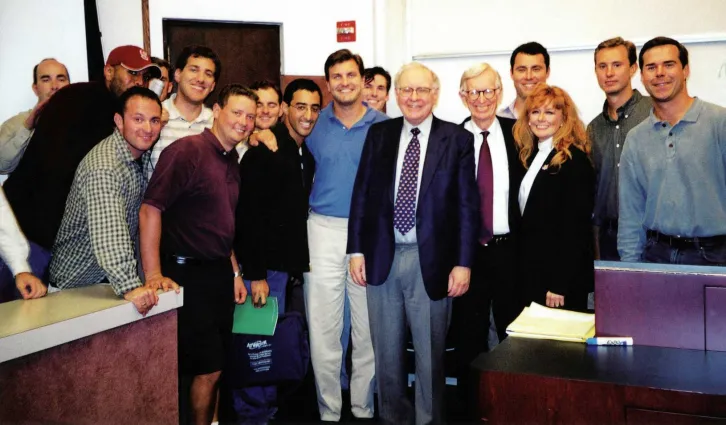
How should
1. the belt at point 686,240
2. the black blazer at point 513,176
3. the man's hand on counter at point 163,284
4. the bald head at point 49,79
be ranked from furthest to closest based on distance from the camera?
1. the bald head at point 49,79
2. the black blazer at point 513,176
3. the belt at point 686,240
4. the man's hand on counter at point 163,284

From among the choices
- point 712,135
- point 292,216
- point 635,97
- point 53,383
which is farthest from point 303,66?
point 53,383

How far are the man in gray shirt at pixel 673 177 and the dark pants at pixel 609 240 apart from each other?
1.64ft

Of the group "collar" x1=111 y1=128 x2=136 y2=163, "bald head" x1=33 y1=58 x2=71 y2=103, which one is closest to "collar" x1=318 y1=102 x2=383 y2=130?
"collar" x1=111 y1=128 x2=136 y2=163

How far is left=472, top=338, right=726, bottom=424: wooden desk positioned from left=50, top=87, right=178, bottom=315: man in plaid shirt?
1166mm

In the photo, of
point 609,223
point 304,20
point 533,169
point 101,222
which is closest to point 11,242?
point 101,222

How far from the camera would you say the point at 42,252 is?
2.52 m

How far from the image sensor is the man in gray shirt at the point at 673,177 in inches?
91.8

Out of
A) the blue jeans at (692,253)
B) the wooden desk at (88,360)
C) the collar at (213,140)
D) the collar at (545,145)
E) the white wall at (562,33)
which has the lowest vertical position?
the wooden desk at (88,360)

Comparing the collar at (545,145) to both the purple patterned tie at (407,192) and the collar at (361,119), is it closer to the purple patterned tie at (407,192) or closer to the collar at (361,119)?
the purple patterned tie at (407,192)

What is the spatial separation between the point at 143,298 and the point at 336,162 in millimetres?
1176

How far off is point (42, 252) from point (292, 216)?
1.05m

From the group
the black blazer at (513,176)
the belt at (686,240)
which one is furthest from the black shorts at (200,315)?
the belt at (686,240)

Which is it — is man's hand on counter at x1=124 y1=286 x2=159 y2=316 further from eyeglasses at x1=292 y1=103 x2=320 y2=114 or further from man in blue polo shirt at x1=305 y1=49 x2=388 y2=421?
eyeglasses at x1=292 y1=103 x2=320 y2=114

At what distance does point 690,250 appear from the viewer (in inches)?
92.2
